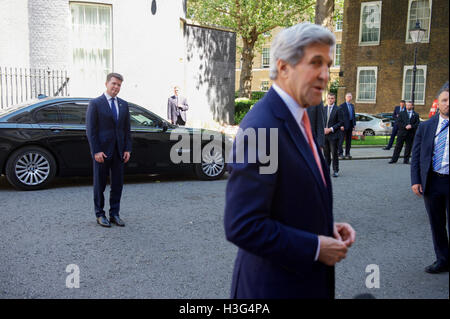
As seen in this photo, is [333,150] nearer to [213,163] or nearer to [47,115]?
[213,163]

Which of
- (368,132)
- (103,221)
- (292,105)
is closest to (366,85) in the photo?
(368,132)

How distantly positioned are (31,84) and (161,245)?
40.9 feet

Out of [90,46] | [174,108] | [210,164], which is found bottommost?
[210,164]

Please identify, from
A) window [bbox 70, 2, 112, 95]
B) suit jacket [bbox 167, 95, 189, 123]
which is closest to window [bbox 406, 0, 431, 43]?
suit jacket [bbox 167, 95, 189, 123]

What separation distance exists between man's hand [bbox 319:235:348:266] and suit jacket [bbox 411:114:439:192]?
330 cm

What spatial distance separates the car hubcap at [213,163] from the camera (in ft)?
33.7

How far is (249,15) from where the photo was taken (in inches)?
1352

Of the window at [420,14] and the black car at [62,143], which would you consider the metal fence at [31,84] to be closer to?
the black car at [62,143]

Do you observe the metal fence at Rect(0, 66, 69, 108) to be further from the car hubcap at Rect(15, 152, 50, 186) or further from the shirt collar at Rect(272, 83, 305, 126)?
the shirt collar at Rect(272, 83, 305, 126)

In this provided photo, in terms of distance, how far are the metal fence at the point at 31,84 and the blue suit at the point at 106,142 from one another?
10.2 meters

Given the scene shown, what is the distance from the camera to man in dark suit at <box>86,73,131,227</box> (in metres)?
6.32

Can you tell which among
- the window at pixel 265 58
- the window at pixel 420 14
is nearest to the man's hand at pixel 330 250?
the window at pixel 420 14

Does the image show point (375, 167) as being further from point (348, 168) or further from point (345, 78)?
point (345, 78)

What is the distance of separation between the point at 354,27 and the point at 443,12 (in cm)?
605
